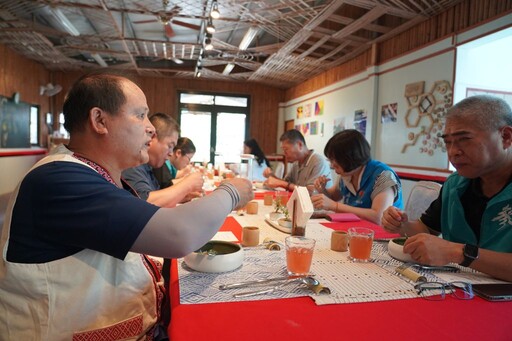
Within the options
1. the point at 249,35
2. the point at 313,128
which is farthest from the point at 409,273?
the point at 313,128

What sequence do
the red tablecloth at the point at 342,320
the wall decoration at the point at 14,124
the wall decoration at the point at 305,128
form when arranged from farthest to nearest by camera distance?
the wall decoration at the point at 305,128, the wall decoration at the point at 14,124, the red tablecloth at the point at 342,320

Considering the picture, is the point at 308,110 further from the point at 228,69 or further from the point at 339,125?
the point at 228,69

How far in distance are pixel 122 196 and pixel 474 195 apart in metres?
1.51

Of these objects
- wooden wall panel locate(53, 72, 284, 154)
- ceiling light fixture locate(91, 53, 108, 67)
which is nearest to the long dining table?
ceiling light fixture locate(91, 53, 108, 67)

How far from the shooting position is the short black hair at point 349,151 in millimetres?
2604

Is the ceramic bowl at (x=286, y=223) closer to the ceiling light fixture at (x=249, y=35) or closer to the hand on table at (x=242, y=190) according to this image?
the hand on table at (x=242, y=190)

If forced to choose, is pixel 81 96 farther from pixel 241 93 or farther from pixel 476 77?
pixel 241 93

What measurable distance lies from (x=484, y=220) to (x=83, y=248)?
1.52 m

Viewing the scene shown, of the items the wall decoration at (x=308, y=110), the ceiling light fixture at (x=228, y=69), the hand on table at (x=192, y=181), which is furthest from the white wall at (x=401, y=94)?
the hand on table at (x=192, y=181)

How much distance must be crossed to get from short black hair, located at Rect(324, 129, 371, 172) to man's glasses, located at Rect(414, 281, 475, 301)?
1542 millimetres

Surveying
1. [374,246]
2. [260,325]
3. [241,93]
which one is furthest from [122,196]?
[241,93]

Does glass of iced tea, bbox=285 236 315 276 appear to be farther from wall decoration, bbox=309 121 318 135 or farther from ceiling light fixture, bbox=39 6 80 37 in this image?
wall decoration, bbox=309 121 318 135

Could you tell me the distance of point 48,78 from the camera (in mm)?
10156

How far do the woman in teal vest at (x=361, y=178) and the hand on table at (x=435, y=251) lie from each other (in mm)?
1085
